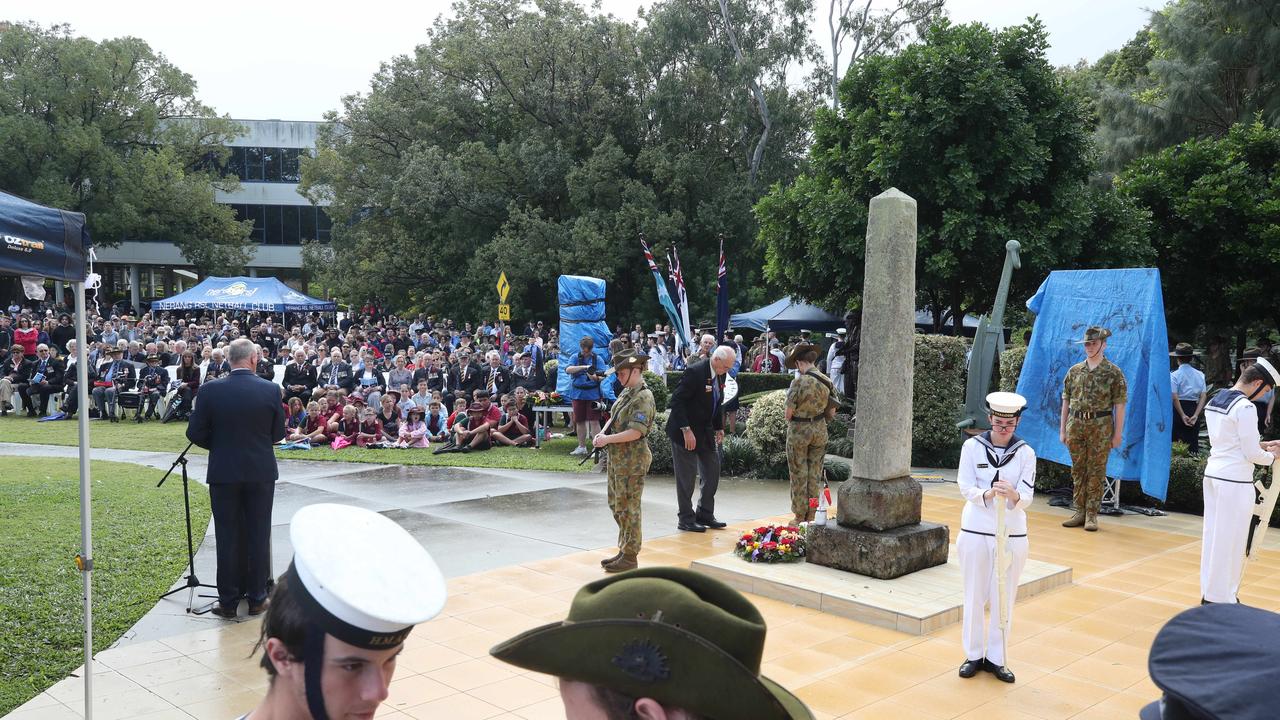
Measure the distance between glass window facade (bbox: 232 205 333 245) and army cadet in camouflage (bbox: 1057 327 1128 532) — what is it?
182 ft

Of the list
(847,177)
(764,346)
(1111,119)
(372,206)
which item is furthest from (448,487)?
(372,206)

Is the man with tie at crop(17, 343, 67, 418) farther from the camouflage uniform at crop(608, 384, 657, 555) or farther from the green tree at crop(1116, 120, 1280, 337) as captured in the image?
the green tree at crop(1116, 120, 1280, 337)

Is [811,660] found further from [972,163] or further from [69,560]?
[972,163]

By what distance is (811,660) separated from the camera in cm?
634

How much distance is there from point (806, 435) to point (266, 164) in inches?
2234

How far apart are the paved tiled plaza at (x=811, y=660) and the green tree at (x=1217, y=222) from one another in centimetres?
1161

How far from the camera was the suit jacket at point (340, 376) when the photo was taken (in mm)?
19266

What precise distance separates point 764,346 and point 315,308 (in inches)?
726

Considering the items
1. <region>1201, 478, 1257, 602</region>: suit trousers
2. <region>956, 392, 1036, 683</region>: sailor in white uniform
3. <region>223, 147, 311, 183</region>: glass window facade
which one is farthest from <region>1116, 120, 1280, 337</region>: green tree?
<region>223, 147, 311, 183</region>: glass window facade

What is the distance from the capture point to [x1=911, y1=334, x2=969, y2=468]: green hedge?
14867 mm

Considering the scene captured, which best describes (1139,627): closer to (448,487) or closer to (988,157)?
(448,487)

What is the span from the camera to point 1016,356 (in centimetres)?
1298

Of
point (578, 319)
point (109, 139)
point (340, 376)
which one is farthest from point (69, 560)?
point (109, 139)

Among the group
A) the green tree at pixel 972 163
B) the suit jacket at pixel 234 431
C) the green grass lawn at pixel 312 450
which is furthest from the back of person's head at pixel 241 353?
the green tree at pixel 972 163
